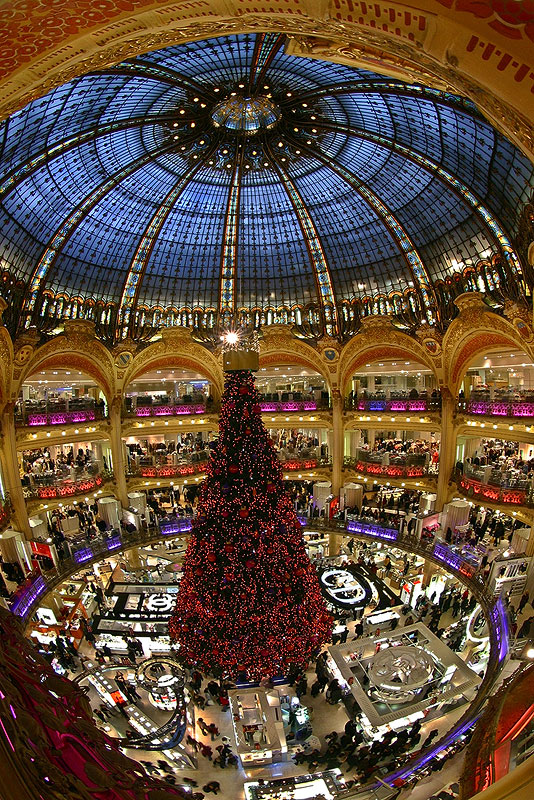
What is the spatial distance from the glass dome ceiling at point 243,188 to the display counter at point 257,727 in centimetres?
2229

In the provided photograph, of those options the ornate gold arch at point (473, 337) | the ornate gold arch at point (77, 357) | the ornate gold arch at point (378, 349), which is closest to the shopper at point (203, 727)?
the ornate gold arch at point (77, 357)

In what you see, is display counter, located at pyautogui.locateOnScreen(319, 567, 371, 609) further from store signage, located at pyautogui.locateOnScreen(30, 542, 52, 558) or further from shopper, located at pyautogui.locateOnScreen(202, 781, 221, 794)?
store signage, located at pyautogui.locateOnScreen(30, 542, 52, 558)

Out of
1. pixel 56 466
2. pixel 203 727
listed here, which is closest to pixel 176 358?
pixel 56 466

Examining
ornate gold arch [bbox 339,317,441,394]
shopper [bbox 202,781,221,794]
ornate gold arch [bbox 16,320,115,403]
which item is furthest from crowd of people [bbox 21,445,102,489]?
shopper [bbox 202,781,221,794]

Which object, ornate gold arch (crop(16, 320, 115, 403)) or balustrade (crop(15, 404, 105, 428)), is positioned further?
ornate gold arch (crop(16, 320, 115, 403))

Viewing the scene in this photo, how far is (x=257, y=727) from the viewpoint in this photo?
1550 cm

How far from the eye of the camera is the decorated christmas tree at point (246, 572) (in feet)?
46.9

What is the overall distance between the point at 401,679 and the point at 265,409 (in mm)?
20544

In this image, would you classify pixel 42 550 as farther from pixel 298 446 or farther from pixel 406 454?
pixel 406 454

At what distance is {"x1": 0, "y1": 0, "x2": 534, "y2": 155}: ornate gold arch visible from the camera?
3.70 metres

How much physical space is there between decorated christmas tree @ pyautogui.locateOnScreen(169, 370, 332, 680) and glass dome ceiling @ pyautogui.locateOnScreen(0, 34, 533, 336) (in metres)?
14.2

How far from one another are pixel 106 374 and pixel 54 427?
5.22 meters

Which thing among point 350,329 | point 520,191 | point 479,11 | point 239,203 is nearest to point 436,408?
point 350,329

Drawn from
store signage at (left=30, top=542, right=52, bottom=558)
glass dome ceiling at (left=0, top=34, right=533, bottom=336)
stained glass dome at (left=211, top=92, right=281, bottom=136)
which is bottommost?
store signage at (left=30, top=542, right=52, bottom=558)
